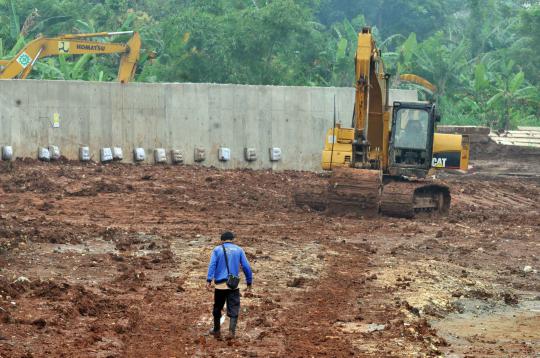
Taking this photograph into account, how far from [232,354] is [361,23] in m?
48.2

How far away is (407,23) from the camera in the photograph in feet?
237

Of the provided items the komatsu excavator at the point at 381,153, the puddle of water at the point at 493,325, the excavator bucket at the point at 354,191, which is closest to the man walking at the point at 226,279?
the puddle of water at the point at 493,325

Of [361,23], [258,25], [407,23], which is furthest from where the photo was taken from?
[407,23]

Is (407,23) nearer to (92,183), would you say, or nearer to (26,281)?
(92,183)

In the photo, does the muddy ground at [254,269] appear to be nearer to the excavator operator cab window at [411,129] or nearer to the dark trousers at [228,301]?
the dark trousers at [228,301]

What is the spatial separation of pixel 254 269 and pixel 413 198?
9.27 m

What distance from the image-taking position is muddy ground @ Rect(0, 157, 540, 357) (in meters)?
13.3

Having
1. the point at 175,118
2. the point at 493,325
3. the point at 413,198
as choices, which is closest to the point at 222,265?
the point at 493,325

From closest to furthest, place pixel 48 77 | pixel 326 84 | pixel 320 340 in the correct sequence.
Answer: pixel 320 340
pixel 48 77
pixel 326 84

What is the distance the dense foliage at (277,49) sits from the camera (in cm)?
4447

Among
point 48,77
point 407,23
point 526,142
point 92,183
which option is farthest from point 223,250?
point 407,23

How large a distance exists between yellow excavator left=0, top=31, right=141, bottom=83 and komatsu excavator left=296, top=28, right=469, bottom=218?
32.9 feet

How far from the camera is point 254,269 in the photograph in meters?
18.5

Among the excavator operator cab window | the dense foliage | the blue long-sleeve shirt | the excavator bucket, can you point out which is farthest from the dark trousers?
the dense foliage
